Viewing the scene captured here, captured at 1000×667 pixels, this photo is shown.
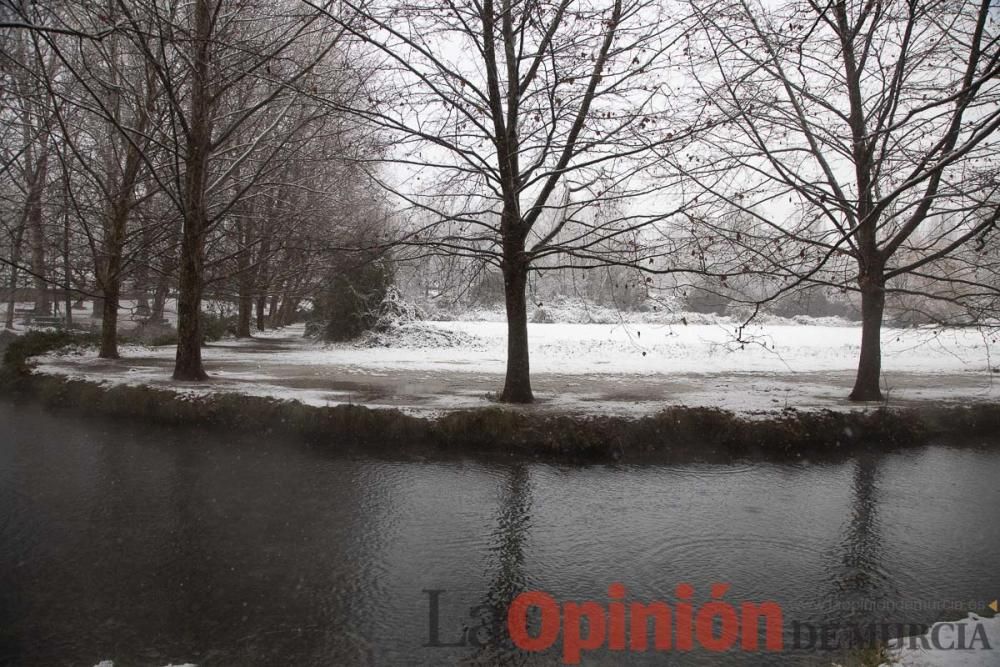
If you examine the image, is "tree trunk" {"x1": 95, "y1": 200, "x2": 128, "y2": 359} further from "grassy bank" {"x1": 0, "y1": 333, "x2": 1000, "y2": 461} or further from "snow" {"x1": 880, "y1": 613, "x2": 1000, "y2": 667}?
"snow" {"x1": 880, "y1": 613, "x2": 1000, "y2": 667}

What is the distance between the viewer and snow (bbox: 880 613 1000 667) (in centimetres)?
358

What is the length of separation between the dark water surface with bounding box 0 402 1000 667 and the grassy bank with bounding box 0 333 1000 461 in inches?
19.0

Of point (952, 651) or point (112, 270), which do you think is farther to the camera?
point (112, 270)

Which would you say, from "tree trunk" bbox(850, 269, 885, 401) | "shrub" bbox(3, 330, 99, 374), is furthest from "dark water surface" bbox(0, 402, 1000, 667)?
"shrub" bbox(3, 330, 99, 374)

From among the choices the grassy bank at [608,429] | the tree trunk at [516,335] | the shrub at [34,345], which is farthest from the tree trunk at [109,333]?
the tree trunk at [516,335]

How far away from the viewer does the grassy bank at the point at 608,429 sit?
8.70 metres

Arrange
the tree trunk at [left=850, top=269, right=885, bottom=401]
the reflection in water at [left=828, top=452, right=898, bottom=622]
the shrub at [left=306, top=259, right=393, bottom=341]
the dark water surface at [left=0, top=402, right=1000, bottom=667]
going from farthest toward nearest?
the shrub at [left=306, top=259, right=393, bottom=341]
the tree trunk at [left=850, top=269, right=885, bottom=401]
the reflection in water at [left=828, top=452, right=898, bottom=622]
the dark water surface at [left=0, top=402, right=1000, bottom=667]

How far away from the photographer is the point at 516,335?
34.8ft

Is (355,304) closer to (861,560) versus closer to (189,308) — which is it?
(189,308)

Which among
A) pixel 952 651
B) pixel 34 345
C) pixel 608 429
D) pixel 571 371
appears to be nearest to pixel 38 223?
pixel 34 345

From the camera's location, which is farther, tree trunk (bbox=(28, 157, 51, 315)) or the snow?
tree trunk (bbox=(28, 157, 51, 315))

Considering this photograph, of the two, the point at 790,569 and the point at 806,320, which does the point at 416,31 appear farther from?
the point at 806,320

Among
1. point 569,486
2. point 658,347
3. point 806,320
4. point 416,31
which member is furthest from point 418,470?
point 806,320

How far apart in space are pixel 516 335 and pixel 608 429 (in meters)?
2.56
